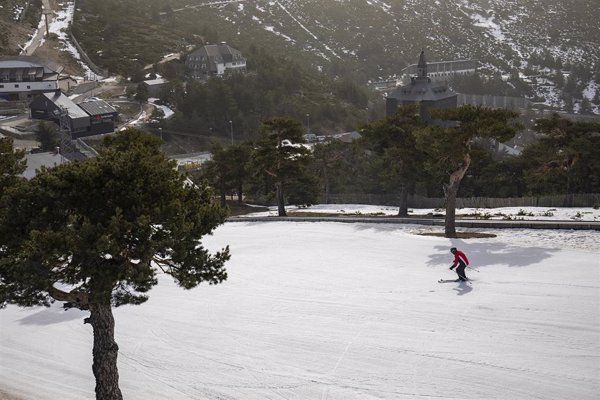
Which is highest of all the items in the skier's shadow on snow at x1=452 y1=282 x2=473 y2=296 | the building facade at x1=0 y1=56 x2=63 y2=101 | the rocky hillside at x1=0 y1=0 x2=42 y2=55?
the rocky hillside at x1=0 y1=0 x2=42 y2=55

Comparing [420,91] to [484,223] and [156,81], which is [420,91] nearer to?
[156,81]

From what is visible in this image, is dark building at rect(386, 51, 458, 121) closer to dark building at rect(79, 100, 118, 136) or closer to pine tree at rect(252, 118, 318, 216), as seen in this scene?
dark building at rect(79, 100, 118, 136)

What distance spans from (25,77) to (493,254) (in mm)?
88295

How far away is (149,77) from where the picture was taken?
115 metres

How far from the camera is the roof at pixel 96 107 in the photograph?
91.6 metres

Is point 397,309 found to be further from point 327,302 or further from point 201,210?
point 201,210

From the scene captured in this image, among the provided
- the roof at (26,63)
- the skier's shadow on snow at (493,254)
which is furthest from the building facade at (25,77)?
the skier's shadow on snow at (493,254)

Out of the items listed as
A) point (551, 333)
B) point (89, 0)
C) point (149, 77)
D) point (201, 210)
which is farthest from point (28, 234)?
point (89, 0)

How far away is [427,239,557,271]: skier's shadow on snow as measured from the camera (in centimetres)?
2733

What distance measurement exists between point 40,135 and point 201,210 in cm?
6800

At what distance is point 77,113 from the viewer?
300 feet

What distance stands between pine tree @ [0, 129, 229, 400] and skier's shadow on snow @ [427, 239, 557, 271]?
15000 millimetres

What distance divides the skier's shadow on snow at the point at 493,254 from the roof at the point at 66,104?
70.2 metres

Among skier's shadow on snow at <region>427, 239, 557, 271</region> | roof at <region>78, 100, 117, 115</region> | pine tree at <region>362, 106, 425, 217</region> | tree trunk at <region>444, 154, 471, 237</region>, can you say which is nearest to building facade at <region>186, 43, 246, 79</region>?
roof at <region>78, 100, 117, 115</region>
